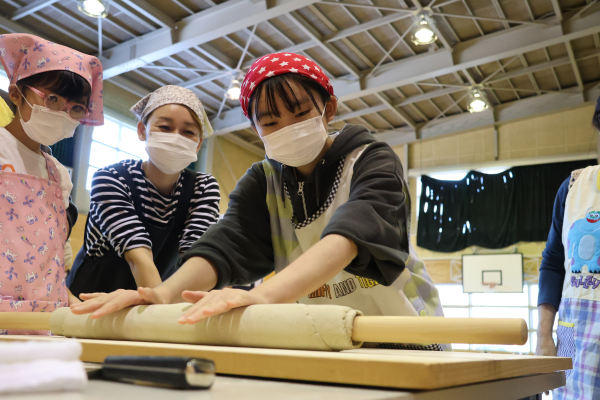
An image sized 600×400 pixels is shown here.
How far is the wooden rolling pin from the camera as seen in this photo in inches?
24.2

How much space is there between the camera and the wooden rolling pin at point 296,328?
62cm

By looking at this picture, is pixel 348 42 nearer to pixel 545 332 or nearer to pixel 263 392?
pixel 545 332

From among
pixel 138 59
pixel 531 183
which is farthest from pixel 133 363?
pixel 531 183

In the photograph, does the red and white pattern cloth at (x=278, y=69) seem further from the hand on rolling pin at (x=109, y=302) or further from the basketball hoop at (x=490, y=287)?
the basketball hoop at (x=490, y=287)

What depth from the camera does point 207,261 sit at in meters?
1.21

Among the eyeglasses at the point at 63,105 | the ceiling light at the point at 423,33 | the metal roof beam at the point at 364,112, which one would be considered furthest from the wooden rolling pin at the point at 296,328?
the metal roof beam at the point at 364,112

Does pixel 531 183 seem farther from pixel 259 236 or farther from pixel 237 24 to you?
pixel 259 236

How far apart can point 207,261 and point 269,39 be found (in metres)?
7.37

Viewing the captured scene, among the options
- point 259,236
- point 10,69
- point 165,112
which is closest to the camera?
point 259,236

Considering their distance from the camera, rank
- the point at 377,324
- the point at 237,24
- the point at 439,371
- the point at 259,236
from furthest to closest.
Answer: the point at 237,24
the point at 259,236
the point at 377,324
the point at 439,371

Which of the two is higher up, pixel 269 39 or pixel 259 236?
pixel 269 39

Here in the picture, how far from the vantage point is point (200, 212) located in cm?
171

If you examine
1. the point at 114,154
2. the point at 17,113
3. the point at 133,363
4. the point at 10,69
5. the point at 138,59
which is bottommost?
A: the point at 133,363

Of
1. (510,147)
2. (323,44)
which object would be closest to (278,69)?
(323,44)
